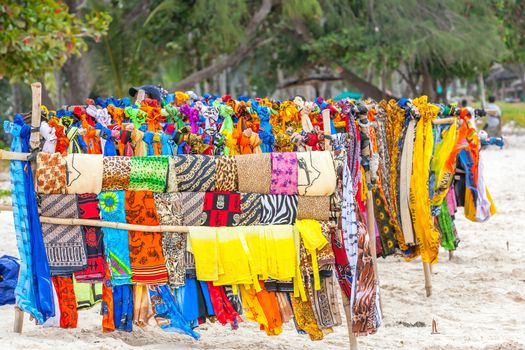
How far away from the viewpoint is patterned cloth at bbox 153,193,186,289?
4426 millimetres

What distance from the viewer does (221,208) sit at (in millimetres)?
4445

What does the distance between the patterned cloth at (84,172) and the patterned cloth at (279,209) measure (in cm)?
88

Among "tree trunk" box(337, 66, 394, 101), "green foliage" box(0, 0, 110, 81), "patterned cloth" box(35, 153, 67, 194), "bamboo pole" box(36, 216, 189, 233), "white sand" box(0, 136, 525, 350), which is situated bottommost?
"white sand" box(0, 136, 525, 350)

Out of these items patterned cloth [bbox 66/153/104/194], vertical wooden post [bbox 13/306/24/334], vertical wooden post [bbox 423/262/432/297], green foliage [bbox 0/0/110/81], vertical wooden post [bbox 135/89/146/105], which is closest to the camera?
patterned cloth [bbox 66/153/104/194]

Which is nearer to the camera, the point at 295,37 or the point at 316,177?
the point at 316,177

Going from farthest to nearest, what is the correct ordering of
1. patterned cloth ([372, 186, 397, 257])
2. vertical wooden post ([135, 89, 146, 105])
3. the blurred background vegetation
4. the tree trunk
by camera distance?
the tree trunk, the blurred background vegetation, patterned cloth ([372, 186, 397, 257]), vertical wooden post ([135, 89, 146, 105])

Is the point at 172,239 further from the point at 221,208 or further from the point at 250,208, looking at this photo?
the point at 250,208

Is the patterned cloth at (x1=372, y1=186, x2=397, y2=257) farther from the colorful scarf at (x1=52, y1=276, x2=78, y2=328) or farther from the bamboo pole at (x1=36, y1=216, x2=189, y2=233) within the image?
the colorful scarf at (x1=52, y1=276, x2=78, y2=328)

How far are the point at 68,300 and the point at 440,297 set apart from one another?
3.09m

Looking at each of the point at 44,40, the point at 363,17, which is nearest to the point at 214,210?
the point at 44,40

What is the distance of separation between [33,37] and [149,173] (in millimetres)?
7435

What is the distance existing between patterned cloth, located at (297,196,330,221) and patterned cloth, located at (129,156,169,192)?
2.41ft

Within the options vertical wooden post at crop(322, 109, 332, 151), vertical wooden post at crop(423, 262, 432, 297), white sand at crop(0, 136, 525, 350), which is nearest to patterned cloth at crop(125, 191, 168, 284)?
white sand at crop(0, 136, 525, 350)

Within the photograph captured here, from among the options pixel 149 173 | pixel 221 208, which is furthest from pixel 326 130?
pixel 149 173
